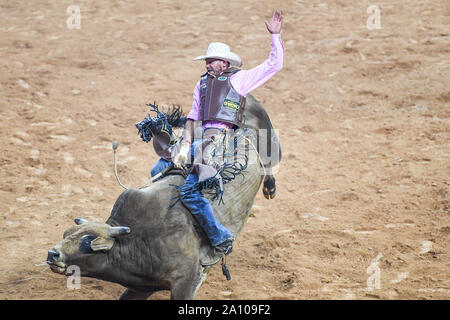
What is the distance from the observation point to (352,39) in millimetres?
13719

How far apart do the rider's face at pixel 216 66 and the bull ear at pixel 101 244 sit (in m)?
2.28

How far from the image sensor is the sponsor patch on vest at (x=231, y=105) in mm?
5832

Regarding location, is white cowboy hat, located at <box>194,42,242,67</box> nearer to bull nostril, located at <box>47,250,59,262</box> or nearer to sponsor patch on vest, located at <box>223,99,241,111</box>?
sponsor patch on vest, located at <box>223,99,241,111</box>

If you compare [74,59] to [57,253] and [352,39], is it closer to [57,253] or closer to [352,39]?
[352,39]

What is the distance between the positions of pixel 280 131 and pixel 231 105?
5.06 meters

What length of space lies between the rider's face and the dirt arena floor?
262 centimetres

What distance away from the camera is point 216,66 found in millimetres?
5949

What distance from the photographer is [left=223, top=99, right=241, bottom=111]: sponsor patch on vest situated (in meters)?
5.83

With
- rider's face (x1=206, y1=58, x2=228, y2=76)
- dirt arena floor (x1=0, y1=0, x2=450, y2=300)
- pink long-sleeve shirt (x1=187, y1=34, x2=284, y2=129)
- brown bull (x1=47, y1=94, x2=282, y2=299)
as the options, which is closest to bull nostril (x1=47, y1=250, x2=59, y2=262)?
brown bull (x1=47, y1=94, x2=282, y2=299)

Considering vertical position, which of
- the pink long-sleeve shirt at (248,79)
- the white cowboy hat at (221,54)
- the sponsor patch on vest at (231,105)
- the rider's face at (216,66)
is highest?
the white cowboy hat at (221,54)

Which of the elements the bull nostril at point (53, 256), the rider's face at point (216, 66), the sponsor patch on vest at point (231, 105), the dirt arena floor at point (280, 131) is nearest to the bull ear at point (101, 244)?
the bull nostril at point (53, 256)

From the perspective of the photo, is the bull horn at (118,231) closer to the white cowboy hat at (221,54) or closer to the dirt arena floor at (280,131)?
the dirt arena floor at (280,131)

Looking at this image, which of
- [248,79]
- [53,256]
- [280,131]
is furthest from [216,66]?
[280,131]

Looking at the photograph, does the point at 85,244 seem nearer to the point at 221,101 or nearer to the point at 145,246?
the point at 145,246
